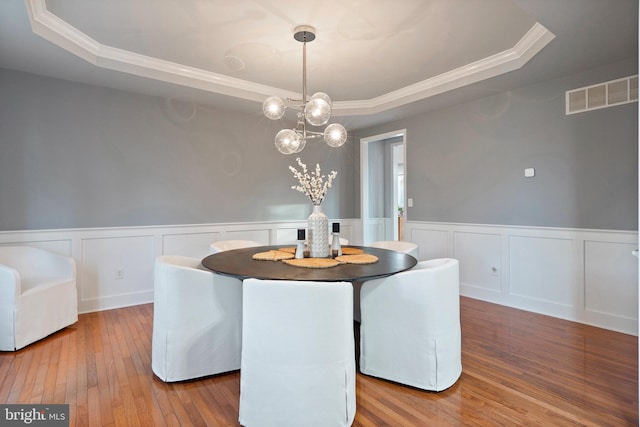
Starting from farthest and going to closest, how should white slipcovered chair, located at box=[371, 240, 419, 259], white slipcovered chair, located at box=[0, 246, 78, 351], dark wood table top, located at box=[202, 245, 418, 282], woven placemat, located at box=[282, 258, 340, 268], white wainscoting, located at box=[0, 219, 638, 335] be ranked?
white slipcovered chair, located at box=[371, 240, 419, 259] → white wainscoting, located at box=[0, 219, 638, 335] → white slipcovered chair, located at box=[0, 246, 78, 351] → woven placemat, located at box=[282, 258, 340, 268] → dark wood table top, located at box=[202, 245, 418, 282]

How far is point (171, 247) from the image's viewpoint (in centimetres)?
407

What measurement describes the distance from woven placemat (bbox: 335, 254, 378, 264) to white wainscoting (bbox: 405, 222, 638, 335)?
6.68 feet

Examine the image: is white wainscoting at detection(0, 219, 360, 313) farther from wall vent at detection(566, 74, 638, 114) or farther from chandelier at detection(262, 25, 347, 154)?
wall vent at detection(566, 74, 638, 114)

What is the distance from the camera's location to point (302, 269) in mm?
2172

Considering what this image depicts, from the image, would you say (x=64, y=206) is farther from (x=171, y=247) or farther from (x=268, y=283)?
(x=268, y=283)

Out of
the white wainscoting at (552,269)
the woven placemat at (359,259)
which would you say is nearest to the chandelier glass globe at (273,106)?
the woven placemat at (359,259)

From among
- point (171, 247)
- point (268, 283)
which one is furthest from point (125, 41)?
point (268, 283)

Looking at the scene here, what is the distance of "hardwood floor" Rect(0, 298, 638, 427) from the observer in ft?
5.93

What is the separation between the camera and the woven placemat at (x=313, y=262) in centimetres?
224

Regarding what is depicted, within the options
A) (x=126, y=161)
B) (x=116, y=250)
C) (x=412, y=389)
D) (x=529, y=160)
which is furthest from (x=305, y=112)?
(x=116, y=250)

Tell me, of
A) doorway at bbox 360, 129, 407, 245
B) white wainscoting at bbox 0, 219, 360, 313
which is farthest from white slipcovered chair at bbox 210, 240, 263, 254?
doorway at bbox 360, 129, 407, 245

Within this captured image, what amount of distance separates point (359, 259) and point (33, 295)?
2551 mm

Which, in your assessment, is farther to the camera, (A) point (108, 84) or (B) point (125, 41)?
(A) point (108, 84)

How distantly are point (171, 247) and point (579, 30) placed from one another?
4.24 metres
